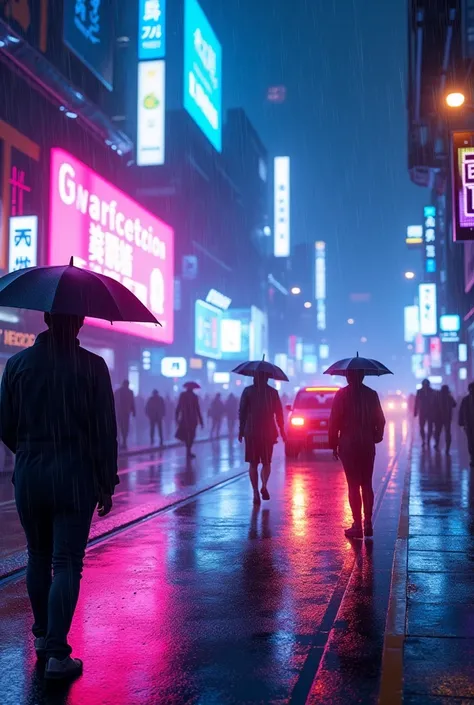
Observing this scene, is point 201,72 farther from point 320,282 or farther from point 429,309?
point 320,282

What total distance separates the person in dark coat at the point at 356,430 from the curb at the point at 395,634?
2.57 ft

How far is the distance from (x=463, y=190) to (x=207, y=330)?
49.0 meters

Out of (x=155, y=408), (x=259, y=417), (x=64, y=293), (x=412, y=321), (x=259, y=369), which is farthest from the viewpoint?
(x=412, y=321)

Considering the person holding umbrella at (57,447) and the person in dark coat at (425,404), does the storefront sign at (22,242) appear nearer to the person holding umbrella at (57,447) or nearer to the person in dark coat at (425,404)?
the person in dark coat at (425,404)

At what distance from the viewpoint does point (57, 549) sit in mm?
4434

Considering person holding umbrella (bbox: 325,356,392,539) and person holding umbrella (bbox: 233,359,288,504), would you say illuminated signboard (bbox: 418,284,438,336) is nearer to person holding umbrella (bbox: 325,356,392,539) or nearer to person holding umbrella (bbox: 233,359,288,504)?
person holding umbrella (bbox: 233,359,288,504)

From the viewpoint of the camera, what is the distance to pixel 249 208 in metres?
108

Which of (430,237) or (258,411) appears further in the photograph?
(430,237)

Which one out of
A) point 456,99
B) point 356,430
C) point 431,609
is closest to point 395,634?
point 431,609

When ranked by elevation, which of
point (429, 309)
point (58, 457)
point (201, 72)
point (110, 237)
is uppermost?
point (201, 72)

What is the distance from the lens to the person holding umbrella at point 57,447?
174 inches

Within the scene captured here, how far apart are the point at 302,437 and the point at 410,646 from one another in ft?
49.3

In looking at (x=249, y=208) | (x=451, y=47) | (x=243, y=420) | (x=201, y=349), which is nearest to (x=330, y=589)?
(x=243, y=420)

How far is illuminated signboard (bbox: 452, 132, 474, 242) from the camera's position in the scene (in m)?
16.1
